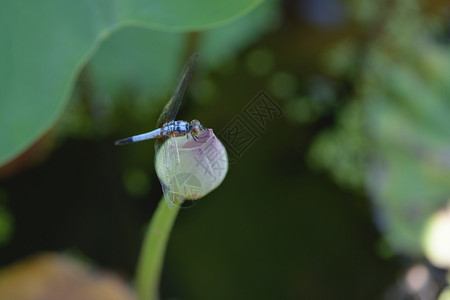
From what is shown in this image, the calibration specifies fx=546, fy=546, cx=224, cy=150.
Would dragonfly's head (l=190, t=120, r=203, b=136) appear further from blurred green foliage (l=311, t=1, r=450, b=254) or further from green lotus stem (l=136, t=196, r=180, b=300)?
blurred green foliage (l=311, t=1, r=450, b=254)

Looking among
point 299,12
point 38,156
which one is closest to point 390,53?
point 299,12

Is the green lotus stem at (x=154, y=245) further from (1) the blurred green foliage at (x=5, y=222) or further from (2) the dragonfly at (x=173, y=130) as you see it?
(1) the blurred green foliage at (x=5, y=222)

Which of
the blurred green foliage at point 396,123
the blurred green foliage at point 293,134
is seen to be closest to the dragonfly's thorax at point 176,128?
the blurred green foliage at point 293,134

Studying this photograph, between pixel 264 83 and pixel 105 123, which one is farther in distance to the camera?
pixel 264 83

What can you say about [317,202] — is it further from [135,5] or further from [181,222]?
[135,5]

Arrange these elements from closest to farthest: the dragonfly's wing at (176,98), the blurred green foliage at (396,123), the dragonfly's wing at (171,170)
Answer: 1. the dragonfly's wing at (171,170)
2. the dragonfly's wing at (176,98)
3. the blurred green foliage at (396,123)

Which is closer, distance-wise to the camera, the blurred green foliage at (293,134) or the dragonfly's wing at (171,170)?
the dragonfly's wing at (171,170)
